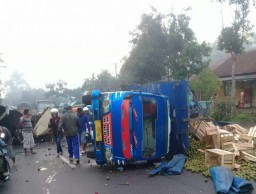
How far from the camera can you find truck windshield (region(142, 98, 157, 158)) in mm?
7926

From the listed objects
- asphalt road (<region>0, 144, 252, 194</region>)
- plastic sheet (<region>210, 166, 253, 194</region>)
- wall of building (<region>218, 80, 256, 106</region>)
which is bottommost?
asphalt road (<region>0, 144, 252, 194</region>)

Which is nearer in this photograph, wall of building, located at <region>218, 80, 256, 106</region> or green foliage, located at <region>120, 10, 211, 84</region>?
wall of building, located at <region>218, 80, 256, 106</region>

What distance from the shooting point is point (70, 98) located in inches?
2041

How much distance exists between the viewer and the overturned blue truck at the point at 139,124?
24.2 feet

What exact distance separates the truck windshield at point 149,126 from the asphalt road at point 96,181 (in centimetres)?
54

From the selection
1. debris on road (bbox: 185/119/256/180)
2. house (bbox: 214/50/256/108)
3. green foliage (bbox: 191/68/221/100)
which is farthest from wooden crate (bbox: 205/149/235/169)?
house (bbox: 214/50/256/108)

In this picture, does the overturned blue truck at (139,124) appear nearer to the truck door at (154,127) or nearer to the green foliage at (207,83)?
the truck door at (154,127)

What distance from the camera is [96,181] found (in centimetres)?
689

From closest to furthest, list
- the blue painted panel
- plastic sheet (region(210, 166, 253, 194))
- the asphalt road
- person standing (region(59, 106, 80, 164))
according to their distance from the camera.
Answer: plastic sheet (region(210, 166, 253, 194)), the asphalt road, the blue painted panel, person standing (region(59, 106, 80, 164))

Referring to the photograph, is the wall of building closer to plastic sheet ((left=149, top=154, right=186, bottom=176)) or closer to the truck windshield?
the truck windshield

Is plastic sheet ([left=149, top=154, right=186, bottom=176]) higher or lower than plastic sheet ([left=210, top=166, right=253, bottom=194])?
lower

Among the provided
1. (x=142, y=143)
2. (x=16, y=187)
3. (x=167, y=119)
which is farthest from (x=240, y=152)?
(x=16, y=187)

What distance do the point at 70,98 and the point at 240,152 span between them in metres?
45.9

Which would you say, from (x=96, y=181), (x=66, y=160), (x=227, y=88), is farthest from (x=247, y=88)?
(x=96, y=181)
